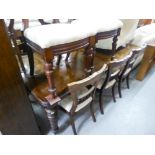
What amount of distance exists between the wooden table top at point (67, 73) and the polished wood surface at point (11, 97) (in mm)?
216

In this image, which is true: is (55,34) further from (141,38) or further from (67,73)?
(141,38)

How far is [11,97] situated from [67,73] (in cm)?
72

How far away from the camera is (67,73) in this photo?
1.62 meters

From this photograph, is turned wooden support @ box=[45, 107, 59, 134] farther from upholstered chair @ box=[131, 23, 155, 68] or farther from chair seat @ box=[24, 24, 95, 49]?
upholstered chair @ box=[131, 23, 155, 68]

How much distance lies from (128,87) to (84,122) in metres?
1.14

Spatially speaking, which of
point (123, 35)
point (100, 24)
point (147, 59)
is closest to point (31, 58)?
point (100, 24)

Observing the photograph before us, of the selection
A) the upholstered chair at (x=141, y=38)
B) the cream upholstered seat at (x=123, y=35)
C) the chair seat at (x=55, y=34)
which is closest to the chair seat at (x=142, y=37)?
the upholstered chair at (x=141, y=38)

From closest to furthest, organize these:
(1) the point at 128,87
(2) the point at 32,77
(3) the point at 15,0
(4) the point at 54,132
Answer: (3) the point at 15,0 < (2) the point at 32,77 < (4) the point at 54,132 < (1) the point at 128,87

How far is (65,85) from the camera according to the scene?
4.67 feet

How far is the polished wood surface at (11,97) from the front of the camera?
0.90m

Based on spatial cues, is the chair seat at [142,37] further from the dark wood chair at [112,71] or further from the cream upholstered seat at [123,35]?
the dark wood chair at [112,71]

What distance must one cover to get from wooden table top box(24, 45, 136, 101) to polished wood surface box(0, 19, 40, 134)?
0.71ft
